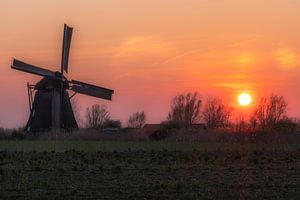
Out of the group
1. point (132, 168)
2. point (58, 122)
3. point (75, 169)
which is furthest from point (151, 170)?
point (58, 122)

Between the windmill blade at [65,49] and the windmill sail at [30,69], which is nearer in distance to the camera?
the windmill sail at [30,69]

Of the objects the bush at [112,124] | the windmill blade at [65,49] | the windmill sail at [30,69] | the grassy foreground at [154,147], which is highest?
the windmill blade at [65,49]

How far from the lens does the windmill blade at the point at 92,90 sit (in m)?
64.6

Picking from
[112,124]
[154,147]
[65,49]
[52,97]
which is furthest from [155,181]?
[112,124]

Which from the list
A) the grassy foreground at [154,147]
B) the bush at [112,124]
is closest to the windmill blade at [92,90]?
the grassy foreground at [154,147]

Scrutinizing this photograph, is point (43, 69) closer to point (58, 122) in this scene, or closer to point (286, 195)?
point (58, 122)

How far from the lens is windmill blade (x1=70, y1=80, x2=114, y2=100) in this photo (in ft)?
212

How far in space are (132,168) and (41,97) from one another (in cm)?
4246

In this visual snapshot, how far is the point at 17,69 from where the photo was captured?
207 ft

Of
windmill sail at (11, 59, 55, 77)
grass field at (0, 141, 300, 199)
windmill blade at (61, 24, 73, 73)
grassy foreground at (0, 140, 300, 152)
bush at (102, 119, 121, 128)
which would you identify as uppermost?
windmill blade at (61, 24, 73, 73)

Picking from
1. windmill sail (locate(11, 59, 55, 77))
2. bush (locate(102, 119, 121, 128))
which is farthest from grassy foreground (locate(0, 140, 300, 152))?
bush (locate(102, 119, 121, 128))

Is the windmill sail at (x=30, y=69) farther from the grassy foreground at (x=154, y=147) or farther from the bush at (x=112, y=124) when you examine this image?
the bush at (x=112, y=124)

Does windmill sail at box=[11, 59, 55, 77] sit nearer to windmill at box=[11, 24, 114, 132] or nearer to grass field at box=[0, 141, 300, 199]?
windmill at box=[11, 24, 114, 132]

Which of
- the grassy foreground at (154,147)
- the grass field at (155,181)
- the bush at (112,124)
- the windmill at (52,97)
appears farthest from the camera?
the bush at (112,124)
